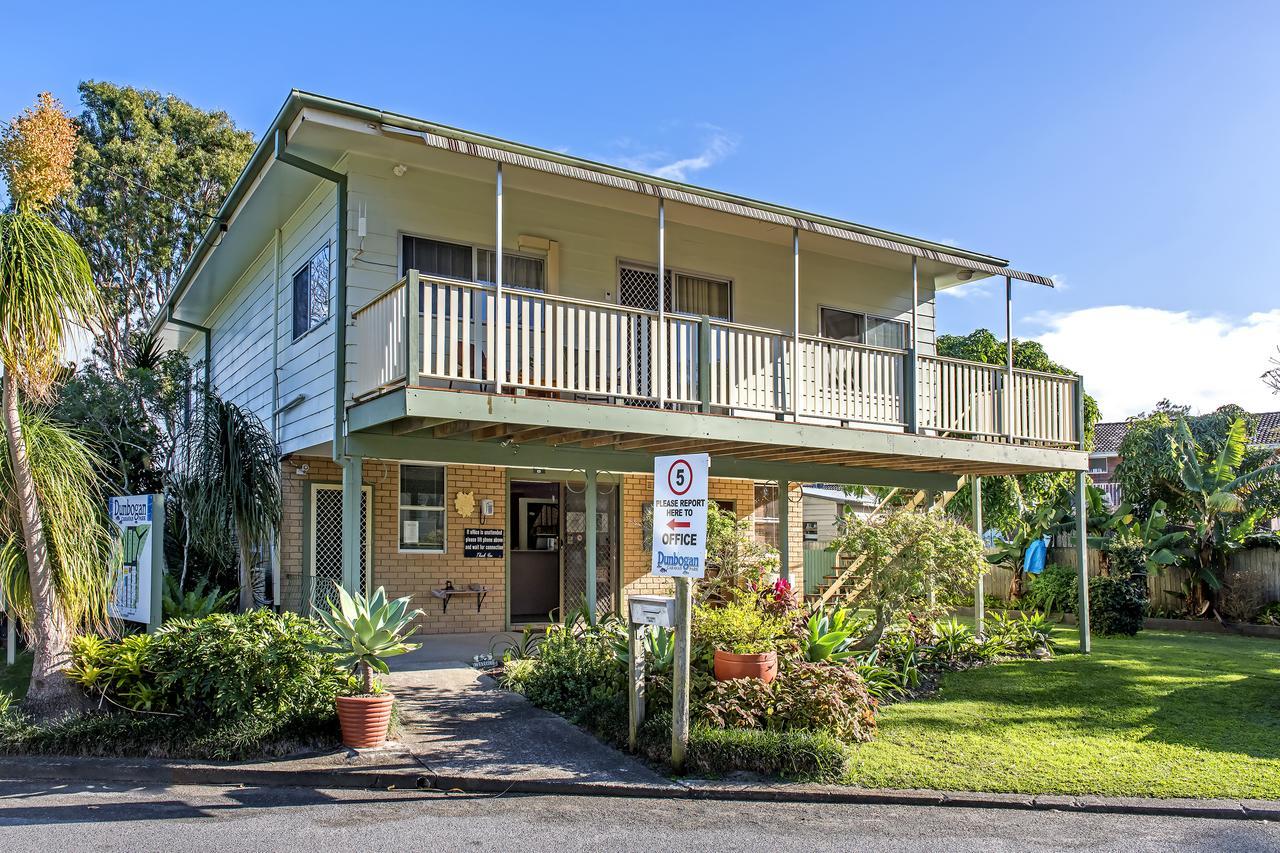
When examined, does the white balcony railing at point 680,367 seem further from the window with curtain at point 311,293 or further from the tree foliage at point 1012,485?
the tree foliage at point 1012,485

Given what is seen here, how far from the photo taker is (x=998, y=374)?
13336mm

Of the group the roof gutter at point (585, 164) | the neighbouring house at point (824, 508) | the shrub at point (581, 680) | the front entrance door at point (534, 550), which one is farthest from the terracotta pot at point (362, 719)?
the neighbouring house at point (824, 508)

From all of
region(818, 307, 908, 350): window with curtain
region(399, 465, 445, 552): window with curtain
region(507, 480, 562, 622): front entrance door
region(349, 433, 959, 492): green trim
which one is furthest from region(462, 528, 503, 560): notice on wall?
region(818, 307, 908, 350): window with curtain

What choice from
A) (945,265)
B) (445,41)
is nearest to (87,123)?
(445,41)

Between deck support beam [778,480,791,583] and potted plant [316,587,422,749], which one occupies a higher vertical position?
deck support beam [778,480,791,583]

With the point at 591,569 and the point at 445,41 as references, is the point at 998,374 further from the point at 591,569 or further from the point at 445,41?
the point at 445,41

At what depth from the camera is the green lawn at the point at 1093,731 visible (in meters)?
7.17

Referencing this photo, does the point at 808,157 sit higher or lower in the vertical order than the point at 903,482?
higher

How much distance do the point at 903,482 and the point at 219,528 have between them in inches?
365

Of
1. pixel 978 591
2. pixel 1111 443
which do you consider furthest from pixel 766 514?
pixel 1111 443

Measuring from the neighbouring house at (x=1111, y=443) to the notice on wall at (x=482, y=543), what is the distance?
26709 mm

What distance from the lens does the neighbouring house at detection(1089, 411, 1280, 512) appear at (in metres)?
36.5

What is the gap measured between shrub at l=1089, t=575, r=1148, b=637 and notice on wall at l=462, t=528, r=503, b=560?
31.9ft

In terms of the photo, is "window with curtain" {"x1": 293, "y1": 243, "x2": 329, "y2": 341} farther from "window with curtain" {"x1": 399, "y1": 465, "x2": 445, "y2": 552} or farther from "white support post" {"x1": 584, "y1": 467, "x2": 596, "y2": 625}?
"white support post" {"x1": 584, "y1": 467, "x2": 596, "y2": 625}
